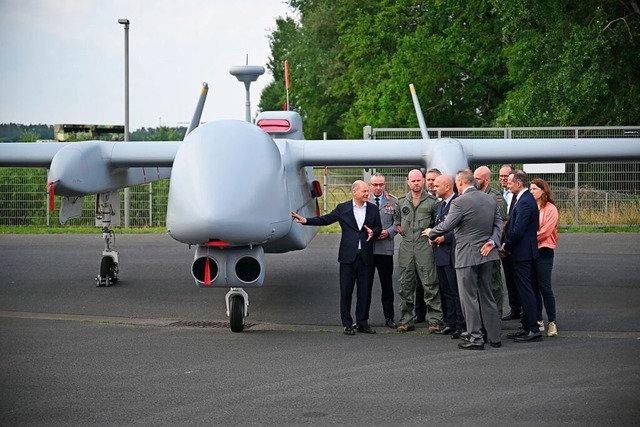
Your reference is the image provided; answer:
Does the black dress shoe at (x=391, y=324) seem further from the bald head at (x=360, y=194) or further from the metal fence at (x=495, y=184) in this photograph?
the metal fence at (x=495, y=184)

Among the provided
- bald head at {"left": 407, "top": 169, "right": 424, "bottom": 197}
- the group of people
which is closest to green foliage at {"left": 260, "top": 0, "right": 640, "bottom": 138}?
the group of people

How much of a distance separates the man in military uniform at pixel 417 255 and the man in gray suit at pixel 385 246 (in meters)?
0.18

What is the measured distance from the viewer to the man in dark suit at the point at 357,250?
10.8 meters

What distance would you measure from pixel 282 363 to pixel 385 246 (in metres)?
2.67

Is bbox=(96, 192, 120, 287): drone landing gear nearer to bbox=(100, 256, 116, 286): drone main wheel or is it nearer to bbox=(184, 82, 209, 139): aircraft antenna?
bbox=(100, 256, 116, 286): drone main wheel

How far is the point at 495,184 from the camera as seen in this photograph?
24688 millimetres

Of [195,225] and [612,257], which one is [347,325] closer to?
[195,225]

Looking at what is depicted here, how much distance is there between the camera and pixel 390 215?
1135 centimetres

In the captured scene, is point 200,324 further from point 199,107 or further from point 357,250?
point 199,107

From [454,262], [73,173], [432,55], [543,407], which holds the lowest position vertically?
[543,407]

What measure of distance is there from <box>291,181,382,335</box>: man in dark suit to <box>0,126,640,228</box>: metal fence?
11.5 m

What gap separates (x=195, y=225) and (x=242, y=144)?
4.11 ft

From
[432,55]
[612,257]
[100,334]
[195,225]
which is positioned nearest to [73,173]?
[100,334]

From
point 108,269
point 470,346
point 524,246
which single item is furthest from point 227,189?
point 108,269
